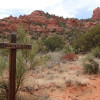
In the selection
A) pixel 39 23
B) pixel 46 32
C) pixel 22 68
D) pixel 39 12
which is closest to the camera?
pixel 22 68

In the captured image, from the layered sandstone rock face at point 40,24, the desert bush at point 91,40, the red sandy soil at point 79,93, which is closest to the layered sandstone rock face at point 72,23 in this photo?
the layered sandstone rock face at point 40,24

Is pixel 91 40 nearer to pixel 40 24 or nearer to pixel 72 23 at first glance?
pixel 40 24

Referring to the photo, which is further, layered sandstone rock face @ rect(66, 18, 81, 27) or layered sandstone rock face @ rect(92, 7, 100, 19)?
layered sandstone rock face @ rect(92, 7, 100, 19)

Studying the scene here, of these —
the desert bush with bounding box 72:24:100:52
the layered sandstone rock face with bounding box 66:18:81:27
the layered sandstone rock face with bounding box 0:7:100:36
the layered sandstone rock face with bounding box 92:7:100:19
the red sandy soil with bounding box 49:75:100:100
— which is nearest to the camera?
the red sandy soil with bounding box 49:75:100:100

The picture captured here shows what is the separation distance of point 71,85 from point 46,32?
39357mm

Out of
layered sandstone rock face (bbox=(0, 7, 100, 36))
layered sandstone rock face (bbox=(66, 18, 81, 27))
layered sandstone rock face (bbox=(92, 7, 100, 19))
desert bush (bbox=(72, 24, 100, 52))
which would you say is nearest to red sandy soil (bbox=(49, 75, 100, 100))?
desert bush (bbox=(72, 24, 100, 52))

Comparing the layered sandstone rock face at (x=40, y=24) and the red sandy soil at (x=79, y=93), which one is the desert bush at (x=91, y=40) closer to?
the red sandy soil at (x=79, y=93)

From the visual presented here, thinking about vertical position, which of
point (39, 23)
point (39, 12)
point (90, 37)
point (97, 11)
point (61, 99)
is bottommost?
point (61, 99)

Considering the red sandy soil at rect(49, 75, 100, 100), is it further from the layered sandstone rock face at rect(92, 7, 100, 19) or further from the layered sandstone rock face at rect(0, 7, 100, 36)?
the layered sandstone rock face at rect(92, 7, 100, 19)

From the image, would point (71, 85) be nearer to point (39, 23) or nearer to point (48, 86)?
point (48, 86)

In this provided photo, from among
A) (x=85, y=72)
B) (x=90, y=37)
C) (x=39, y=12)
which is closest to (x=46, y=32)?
(x=39, y=12)

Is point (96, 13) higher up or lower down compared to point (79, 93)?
higher up

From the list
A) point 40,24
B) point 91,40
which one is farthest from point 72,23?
point 91,40

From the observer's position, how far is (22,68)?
4.98 metres
